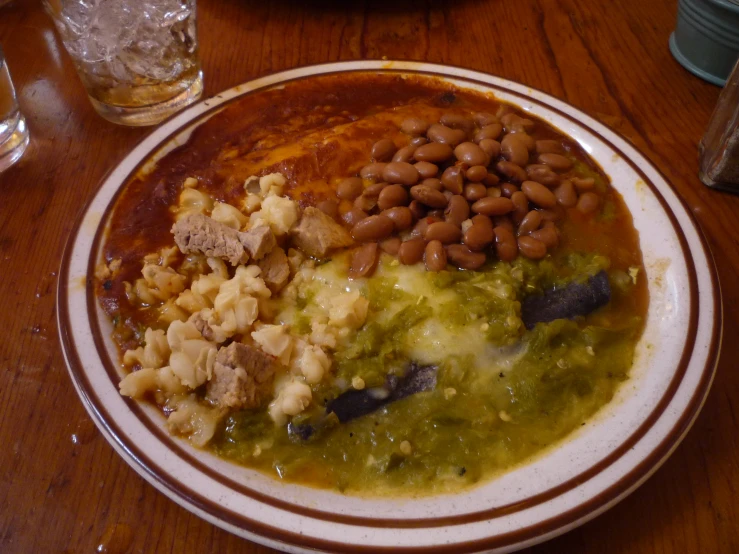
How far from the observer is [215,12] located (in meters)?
3.78

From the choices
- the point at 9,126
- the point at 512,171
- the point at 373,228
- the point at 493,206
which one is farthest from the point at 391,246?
the point at 9,126

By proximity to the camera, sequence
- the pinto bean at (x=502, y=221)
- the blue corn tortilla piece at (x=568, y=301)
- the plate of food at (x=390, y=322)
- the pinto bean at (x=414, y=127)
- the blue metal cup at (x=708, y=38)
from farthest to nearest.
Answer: the blue metal cup at (x=708, y=38) < the pinto bean at (x=414, y=127) < the pinto bean at (x=502, y=221) < the blue corn tortilla piece at (x=568, y=301) < the plate of food at (x=390, y=322)

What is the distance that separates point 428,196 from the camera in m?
2.26

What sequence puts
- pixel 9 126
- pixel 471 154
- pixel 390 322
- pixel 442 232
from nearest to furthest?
pixel 390 322 → pixel 442 232 → pixel 471 154 → pixel 9 126

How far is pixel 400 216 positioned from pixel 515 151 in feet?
2.01

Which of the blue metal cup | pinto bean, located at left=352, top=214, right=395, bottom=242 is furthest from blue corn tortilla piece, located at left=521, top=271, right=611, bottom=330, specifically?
the blue metal cup

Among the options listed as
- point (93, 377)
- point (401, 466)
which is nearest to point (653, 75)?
point (401, 466)

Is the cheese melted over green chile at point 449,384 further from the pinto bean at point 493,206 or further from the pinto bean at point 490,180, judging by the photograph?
the pinto bean at point 490,180

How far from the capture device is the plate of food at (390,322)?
1.58m

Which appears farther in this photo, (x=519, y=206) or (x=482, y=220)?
(x=519, y=206)

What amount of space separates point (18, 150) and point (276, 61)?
1.45 meters

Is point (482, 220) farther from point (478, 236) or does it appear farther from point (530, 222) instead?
point (530, 222)

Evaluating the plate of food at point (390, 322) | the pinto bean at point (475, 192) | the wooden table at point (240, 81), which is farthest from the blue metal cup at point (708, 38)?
the pinto bean at point (475, 192)

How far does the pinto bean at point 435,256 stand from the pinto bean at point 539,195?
0.47m
